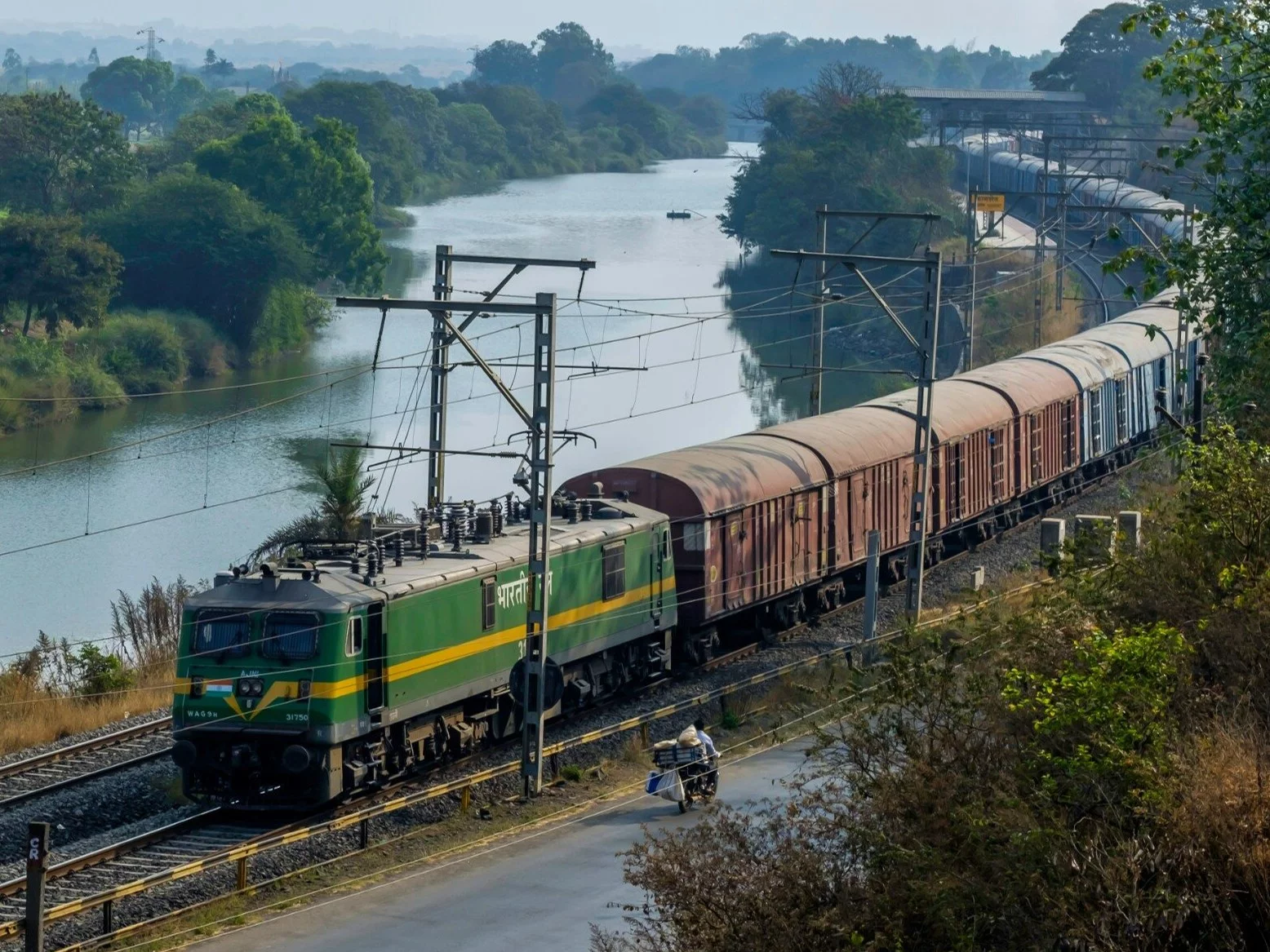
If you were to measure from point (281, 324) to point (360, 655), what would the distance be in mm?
64323

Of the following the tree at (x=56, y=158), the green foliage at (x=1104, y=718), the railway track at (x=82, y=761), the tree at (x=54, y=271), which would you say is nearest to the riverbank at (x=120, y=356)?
the tree at (x=54, y=271)

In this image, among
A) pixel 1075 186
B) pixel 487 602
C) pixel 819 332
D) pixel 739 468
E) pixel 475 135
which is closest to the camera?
pixel 487 602

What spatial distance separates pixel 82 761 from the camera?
25.5 meters

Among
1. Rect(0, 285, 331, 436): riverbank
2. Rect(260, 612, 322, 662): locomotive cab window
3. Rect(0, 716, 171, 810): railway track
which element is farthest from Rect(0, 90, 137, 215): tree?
Rect(260, 612, 322, 662): locomotive cab window

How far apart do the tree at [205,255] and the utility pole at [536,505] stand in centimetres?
6006

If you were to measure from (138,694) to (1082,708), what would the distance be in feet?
70.8

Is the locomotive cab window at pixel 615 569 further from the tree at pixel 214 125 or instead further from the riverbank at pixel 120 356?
the tree at pixel 214 125

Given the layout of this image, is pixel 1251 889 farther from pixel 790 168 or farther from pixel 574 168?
pixel 574 168

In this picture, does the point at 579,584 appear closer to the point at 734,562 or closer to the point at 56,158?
the point at 734,562

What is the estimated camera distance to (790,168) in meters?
108

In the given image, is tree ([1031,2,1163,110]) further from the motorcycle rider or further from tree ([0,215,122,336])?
the motorcycle rider

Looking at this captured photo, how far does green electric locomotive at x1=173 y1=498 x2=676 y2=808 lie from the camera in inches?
849

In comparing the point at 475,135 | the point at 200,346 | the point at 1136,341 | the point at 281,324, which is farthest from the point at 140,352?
the point at 475,135

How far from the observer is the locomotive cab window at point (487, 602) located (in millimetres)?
24234
